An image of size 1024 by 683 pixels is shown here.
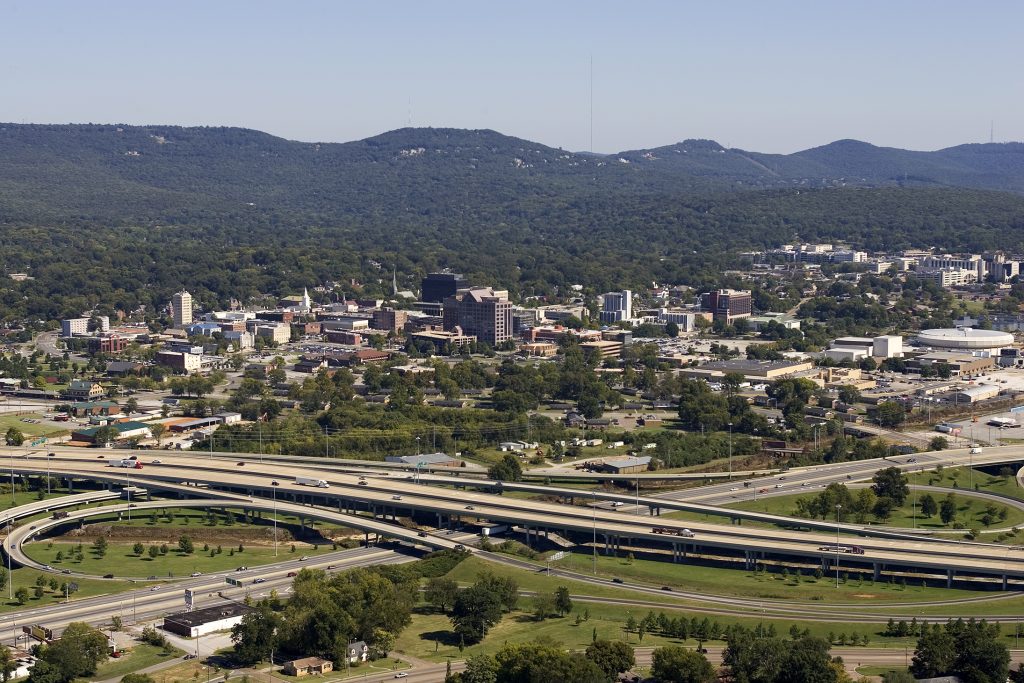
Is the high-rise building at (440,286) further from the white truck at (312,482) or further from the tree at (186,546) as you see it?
the tree at (186,546)

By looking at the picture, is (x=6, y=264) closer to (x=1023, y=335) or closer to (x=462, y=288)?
(x=462, y=288)

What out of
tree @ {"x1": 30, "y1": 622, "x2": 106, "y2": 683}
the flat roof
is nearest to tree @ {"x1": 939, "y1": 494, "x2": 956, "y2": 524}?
the flat roof

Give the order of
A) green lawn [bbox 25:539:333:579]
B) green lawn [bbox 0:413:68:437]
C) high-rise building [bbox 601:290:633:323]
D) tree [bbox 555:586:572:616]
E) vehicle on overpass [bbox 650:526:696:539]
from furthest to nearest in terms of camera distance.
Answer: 1. high-rise building [bbox 601:290:633:323]
2. green lawn [bbox 0:413:68:437]
3. vehicle on overpass [bbox 650:526:696:539]
4. green lawn [bbox 25:539:333:579]
5. tree [bbox 555:586:572:616]

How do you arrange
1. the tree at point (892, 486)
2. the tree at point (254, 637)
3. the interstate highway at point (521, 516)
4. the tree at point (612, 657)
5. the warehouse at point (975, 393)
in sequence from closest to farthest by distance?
the tree at point (612, 657), the tree at point (254, 637), the interstate highway at point (521, 516), the tree at point (892, 486), the warehouse at point (975, 393)

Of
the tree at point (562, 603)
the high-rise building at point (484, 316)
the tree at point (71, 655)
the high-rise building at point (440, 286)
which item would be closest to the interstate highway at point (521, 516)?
the tree at point (562, 603)

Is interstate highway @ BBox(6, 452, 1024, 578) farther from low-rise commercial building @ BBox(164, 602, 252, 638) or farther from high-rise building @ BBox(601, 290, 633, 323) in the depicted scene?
high-rise building @ BBox(601, 290, 633, 323)

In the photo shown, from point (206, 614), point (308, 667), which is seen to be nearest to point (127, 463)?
point (206, 614)

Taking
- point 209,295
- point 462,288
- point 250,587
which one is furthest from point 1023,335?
point 250,587
